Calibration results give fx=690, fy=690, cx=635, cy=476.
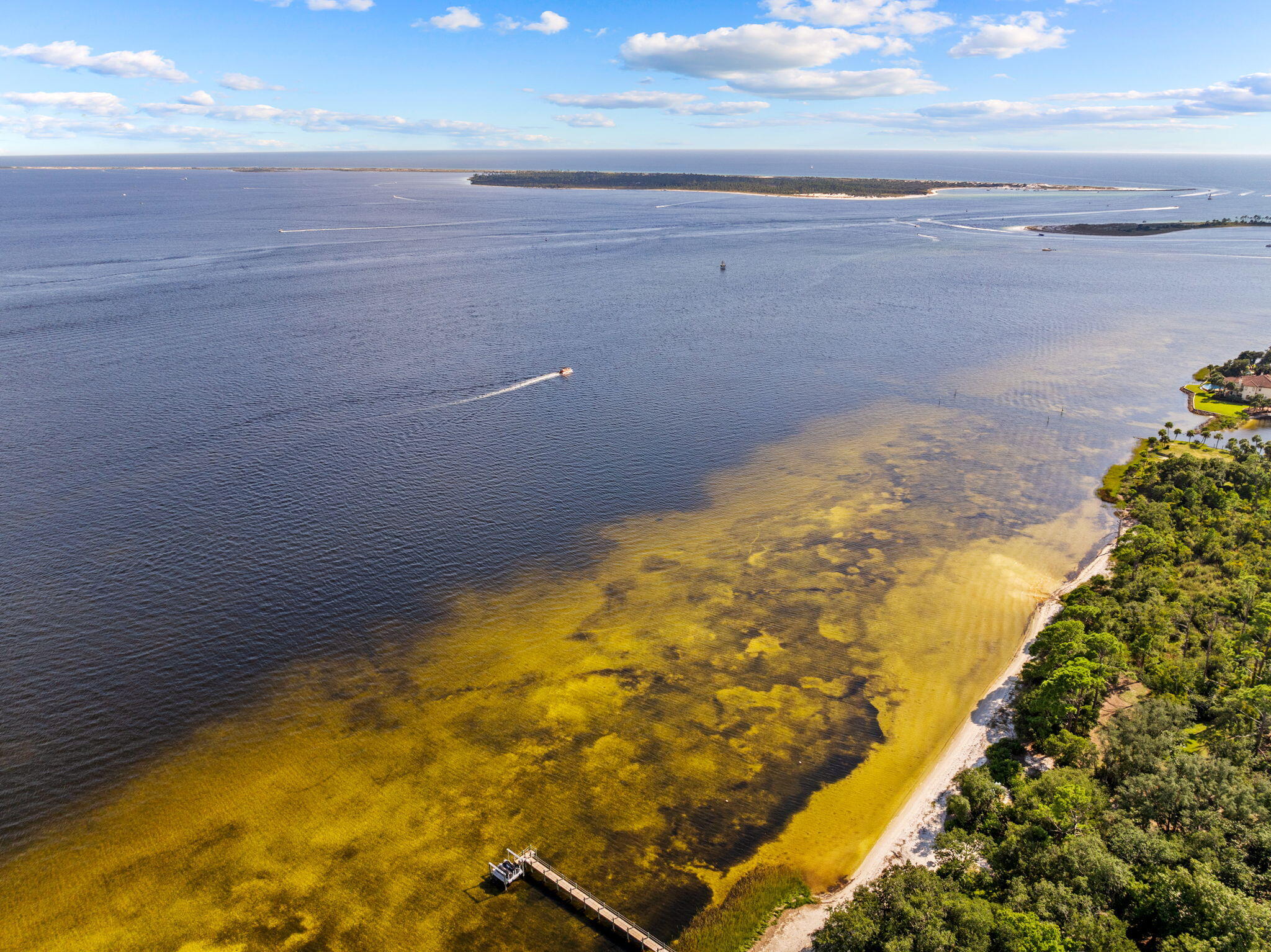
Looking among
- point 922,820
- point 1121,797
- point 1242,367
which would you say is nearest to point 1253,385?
point 1242,367

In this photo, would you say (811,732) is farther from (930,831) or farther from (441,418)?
(441,418)

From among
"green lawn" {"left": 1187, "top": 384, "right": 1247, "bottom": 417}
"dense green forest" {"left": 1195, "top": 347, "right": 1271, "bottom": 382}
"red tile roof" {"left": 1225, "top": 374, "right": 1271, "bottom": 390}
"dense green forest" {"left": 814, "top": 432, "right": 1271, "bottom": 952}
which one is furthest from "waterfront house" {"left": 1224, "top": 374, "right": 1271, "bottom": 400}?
"dense green forest" {"left": 814, "top": 432, "right": 1271, "bottom": 952}

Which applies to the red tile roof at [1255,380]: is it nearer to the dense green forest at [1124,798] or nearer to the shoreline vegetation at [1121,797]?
the shoreline vegetation at [1121,797]

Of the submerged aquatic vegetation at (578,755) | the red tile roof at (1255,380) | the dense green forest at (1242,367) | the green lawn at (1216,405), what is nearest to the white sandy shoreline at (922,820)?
the submerged aquatic vegetation at (578,755)

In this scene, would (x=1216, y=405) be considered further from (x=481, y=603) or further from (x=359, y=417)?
(x=359, y=417)

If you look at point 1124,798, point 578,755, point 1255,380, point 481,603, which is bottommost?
point 578,755

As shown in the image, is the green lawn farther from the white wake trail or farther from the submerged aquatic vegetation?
the white wake trail

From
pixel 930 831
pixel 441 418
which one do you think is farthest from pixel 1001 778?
pixel 441 418
